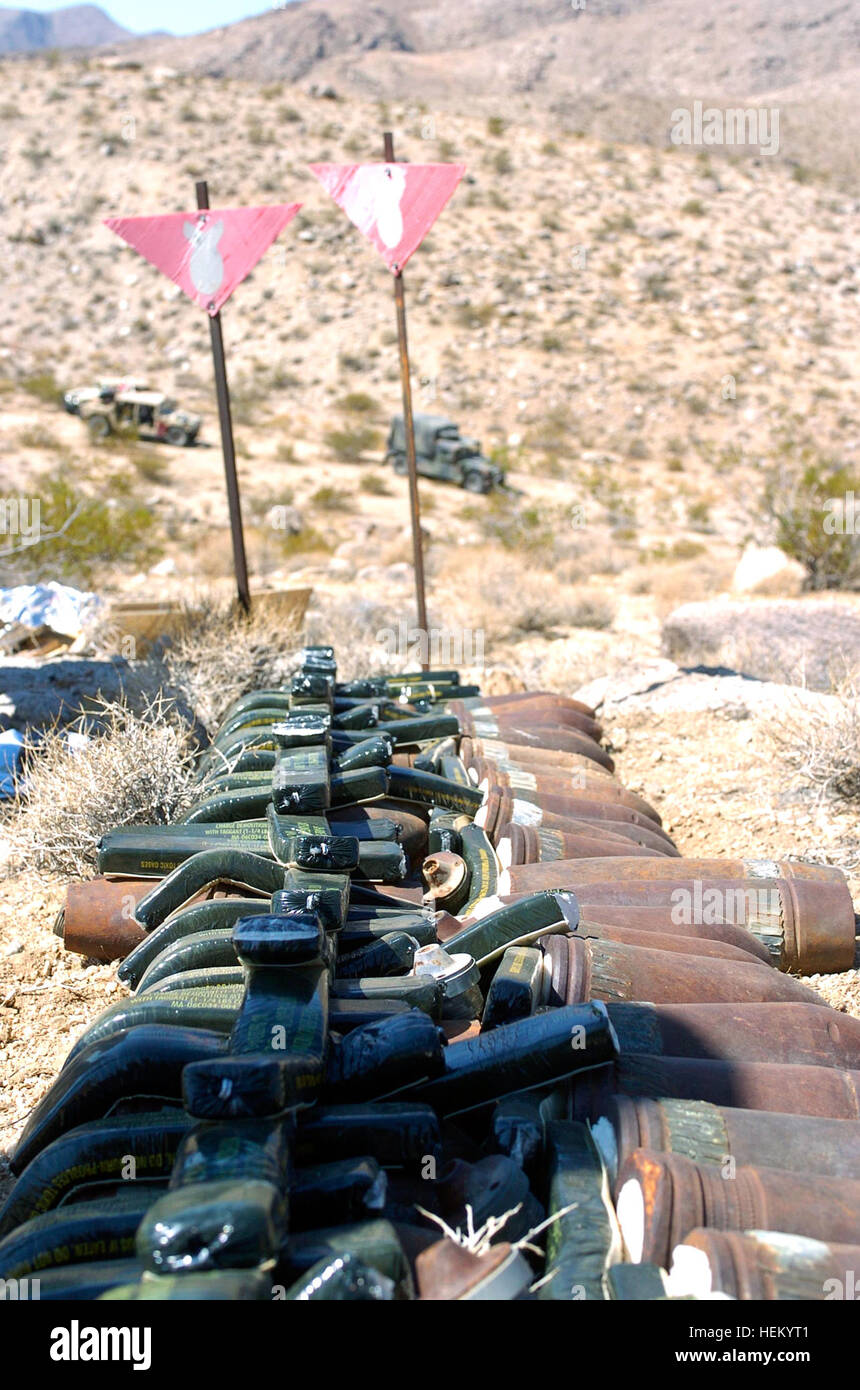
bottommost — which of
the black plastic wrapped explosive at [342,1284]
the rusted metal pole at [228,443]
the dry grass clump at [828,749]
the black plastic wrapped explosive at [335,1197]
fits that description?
the dry grass clump at [828,749]

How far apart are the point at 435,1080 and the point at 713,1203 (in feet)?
1.88

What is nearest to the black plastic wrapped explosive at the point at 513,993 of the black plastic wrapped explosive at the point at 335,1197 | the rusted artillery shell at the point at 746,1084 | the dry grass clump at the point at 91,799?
the rusted artillery shell at the point at 746,1084

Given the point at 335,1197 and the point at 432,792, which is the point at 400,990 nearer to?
the point at 335,1197

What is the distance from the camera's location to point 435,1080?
2084mm

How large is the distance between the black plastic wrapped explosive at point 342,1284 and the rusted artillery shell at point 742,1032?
97cm

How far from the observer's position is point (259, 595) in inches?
307

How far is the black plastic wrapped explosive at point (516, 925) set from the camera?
2.59 metres

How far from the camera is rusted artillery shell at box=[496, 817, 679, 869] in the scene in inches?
136

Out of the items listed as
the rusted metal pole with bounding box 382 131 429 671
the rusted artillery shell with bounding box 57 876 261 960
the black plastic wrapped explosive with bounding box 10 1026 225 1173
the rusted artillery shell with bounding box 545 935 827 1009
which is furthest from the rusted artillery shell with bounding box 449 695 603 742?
the black plastic wrapped explosive with bounding box 10 1026 225 1173

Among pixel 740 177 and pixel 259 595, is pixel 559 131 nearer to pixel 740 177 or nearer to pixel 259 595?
pixel 740 177

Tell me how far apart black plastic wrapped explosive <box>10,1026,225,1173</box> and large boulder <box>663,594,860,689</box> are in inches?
231

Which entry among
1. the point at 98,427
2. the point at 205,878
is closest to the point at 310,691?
the point at 205,878

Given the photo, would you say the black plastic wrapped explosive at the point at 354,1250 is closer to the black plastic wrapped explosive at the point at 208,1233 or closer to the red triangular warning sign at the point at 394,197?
the black plastic wrapped explosive at the point at 208,1233


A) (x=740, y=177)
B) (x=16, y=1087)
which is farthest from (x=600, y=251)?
(x=16, y=1087)
